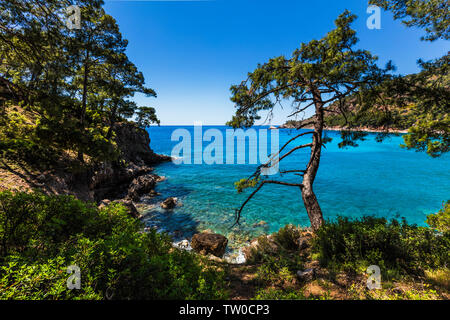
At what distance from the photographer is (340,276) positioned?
4.59 metres

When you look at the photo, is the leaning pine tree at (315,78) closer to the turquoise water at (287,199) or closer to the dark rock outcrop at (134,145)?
the turquoise water at (287,199)

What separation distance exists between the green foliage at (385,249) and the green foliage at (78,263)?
14.6 feet

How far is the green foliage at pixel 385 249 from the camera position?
4.39 metres

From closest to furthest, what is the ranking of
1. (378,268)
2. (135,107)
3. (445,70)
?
1. (378,268)
2. (445,70)
3. (135,107)

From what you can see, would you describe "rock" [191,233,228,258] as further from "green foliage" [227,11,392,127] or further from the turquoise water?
"green foliage" [227,11,392,127]

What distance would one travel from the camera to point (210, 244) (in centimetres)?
955

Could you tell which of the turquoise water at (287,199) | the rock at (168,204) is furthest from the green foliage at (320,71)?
the rock at (168,204)

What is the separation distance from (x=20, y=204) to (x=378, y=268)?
369 inches

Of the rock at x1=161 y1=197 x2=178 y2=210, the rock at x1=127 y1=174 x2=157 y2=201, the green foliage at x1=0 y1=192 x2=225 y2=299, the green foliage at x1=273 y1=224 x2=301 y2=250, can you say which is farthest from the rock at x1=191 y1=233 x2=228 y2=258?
the rock at x1=127 y1=174 x2=157 y2=201

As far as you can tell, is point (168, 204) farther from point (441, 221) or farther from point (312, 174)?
point (441, 221)

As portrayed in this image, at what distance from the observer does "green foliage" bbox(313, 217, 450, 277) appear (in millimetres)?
4387

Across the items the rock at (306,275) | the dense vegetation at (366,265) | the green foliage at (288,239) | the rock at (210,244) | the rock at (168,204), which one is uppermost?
the dense vegetation at (366,265)
